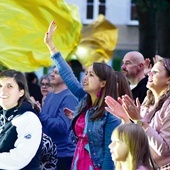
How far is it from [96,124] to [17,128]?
92 cm

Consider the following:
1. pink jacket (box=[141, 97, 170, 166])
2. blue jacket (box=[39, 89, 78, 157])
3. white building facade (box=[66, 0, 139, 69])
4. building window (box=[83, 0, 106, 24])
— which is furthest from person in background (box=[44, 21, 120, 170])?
building window (box=[83, 0, 106, 24])

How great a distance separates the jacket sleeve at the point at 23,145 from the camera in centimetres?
733

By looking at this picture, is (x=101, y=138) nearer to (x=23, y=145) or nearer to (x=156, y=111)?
(x=156, y=111)

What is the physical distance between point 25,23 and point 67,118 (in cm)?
128

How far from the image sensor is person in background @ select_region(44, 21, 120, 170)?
8.02 m

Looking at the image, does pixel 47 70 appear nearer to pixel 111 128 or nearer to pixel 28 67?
pixel 28 67

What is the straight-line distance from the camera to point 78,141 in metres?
8.27

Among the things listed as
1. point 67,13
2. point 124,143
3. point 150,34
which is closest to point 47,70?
point 150,34

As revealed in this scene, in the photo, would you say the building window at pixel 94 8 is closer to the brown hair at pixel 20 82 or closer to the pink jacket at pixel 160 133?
the brown hair at pixel 20 82

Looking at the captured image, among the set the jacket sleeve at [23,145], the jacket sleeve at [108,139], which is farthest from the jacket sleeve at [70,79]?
the jacket sleeve at [23,145]

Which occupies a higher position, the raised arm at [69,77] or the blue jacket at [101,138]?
the raised arm at [69,77]

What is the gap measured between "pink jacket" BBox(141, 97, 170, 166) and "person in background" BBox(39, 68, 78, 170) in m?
1.98

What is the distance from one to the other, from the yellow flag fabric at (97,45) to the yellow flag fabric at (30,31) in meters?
5.09

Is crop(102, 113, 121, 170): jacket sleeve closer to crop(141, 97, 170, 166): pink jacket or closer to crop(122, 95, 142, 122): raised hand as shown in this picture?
crop(141, 97, 170, 166): pink jacket
